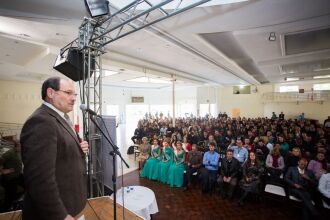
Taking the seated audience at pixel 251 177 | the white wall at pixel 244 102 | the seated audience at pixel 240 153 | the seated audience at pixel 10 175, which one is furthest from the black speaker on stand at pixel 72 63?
the white wall at pixel 244 102

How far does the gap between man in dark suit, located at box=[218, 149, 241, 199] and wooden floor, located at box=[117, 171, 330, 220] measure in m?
0.21

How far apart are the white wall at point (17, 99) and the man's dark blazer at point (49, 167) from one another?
36.5 feet

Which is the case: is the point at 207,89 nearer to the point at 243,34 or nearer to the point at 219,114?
the point at 219,114

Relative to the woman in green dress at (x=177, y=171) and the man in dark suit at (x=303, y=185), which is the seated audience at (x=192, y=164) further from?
the man in dark suit at (x=303, y=185)

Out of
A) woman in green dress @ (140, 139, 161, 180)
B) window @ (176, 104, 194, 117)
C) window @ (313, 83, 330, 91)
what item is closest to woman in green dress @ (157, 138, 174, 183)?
woman in green dress @ (140, 139, 161, 180)

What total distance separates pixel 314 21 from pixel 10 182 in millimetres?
6156

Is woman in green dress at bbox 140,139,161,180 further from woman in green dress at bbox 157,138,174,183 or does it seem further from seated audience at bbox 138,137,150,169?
seated audience at bbox 138,137,150,169

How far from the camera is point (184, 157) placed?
536cm

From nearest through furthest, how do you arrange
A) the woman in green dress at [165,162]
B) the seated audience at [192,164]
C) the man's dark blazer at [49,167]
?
the man's dark blazer at [49,167] → the seated audience at [192,164] → the woman in green dress at [165,162]

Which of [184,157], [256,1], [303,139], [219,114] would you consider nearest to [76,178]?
[256,1]

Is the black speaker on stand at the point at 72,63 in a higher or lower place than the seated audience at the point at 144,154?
higher

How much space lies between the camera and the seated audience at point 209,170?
471cm

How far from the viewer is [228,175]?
4559 mm

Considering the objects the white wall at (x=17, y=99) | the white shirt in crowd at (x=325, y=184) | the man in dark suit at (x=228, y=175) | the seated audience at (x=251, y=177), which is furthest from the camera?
the white wall at (x=17, y=99)
